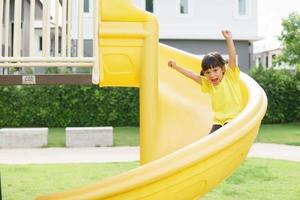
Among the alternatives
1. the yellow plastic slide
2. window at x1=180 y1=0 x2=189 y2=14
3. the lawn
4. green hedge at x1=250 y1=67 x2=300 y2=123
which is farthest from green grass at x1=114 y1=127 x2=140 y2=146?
window at x1=180 y1=0 x2=189 y2=14

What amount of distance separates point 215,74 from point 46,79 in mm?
1197

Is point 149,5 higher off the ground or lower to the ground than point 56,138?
higher

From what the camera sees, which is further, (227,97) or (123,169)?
(123,169)

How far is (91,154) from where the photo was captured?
372 inches

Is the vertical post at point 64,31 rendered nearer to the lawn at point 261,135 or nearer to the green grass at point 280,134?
the lawn at point 261,135

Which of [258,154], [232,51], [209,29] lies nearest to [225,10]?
[209,29]

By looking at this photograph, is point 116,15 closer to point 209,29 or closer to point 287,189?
point 287,189

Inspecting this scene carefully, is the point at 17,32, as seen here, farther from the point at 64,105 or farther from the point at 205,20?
the point at 205,20

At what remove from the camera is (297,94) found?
15602 mm

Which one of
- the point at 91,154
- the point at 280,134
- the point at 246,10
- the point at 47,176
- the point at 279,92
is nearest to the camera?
the point at 47,176

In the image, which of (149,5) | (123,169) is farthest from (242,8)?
(123,169)

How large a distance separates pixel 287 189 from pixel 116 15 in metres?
3.63

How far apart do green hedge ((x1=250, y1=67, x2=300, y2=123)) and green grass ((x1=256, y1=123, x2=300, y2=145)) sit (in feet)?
1.53

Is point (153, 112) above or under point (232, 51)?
under
